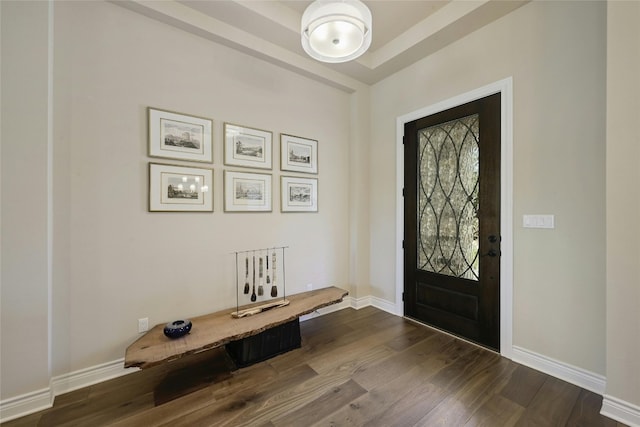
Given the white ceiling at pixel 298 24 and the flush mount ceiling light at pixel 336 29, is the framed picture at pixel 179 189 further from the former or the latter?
the flush mount ceiling light at pixel 336 29

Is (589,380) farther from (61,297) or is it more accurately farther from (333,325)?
(61,297)

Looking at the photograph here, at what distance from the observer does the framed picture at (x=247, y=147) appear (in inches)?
101

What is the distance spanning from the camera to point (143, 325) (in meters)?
2.16

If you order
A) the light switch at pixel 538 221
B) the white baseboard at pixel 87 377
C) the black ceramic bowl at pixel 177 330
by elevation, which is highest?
the light switch at pixel 538 221

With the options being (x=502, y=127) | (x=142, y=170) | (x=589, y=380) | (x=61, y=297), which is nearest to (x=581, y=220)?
(x=502, y=127)

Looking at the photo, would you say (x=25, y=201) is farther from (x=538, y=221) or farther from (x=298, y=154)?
(x=538, y=221)

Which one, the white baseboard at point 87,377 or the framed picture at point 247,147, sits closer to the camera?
the white baseboard at point 87,377

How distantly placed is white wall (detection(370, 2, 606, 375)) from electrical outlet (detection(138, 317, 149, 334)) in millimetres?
3132

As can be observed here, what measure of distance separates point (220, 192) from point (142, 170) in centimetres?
65

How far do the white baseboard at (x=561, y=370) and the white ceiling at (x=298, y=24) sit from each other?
115 inches

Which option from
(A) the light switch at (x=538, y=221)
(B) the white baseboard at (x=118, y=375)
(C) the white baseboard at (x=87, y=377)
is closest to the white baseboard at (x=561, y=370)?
(B) the white baseboard at (x=118, y=375)

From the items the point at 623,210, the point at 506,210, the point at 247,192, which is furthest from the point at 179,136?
the point at 623,210

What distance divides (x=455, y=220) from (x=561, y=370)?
1.40 metres

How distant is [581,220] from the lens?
1.92 meters
